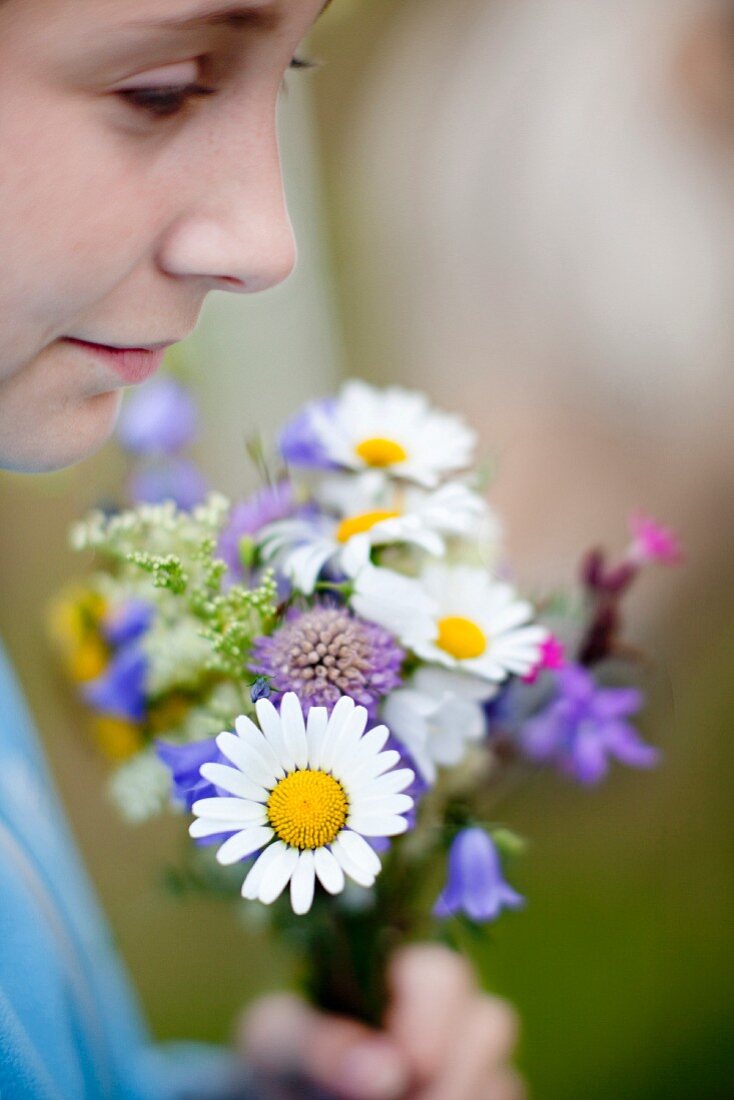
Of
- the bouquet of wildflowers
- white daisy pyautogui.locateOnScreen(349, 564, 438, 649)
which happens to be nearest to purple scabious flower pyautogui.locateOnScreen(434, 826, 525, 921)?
the bouquet of wildflowers

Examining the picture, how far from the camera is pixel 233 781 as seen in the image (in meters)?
0.35

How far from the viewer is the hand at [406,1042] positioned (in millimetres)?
639

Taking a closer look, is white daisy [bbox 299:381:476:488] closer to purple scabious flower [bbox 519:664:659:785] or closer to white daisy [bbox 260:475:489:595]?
white daisy [bbox 260:475:489:595]

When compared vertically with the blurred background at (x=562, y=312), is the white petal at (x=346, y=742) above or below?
below

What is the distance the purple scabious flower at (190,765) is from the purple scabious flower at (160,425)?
32 centimetres

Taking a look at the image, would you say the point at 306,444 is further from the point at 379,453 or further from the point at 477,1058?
the point at 477,1058

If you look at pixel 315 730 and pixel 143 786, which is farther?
pixel 143 786

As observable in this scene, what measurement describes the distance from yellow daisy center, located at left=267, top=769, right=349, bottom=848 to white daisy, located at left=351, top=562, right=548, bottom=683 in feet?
0.32

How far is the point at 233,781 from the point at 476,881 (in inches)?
6.8

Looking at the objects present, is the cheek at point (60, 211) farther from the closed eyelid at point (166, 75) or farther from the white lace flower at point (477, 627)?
the white lace flower at point (477, 627)

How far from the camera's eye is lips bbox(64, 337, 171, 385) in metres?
0.47

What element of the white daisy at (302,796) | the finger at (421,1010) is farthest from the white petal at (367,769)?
the finger at (421,1010)

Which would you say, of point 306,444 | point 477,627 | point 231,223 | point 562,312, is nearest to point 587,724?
point 477,627

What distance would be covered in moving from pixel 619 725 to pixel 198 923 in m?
1.22
